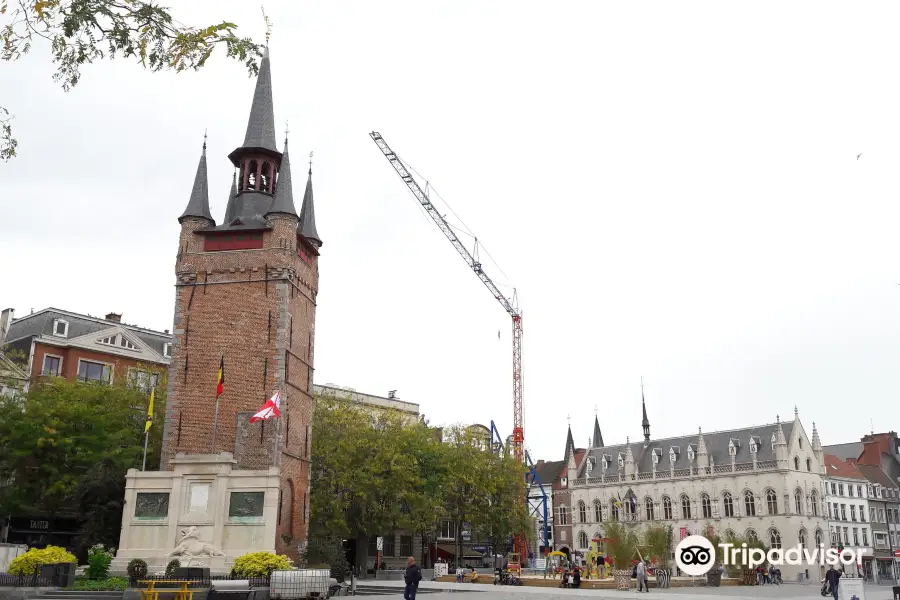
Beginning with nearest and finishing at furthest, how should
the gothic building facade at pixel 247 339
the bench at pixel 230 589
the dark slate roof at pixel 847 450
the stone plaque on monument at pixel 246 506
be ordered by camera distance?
the bench at pixel 230 589, the stone plaque on monument at pixel 246 506, the gothic building facade at pixel 247 339, the dark slate roof at pixel 847 450

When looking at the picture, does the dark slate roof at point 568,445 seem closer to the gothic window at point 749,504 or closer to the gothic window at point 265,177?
the gothic window at point 749,504

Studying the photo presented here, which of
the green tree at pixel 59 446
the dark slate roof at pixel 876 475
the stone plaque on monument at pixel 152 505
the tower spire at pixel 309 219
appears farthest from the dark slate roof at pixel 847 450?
the stone plaque on monument at pixel 152 505

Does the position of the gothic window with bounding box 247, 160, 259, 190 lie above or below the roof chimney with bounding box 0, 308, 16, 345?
above

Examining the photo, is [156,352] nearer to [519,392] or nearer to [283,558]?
[283,558]

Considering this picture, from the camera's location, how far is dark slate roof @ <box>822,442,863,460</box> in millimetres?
104581

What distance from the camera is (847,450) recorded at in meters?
107

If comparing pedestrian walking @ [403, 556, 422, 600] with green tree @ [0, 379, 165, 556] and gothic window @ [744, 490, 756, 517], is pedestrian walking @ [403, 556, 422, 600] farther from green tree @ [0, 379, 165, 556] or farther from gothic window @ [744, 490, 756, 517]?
gothic window @ [744, 490, 756, 517]

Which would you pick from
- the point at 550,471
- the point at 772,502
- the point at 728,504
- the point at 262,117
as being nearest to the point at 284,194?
the point at 262,117

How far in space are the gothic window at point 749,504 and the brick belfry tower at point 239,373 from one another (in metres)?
57.1

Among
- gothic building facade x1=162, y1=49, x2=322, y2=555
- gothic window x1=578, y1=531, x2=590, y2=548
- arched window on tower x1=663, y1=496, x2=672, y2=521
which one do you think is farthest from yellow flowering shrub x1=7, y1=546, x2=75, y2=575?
gothic window x1=578, y1=531, x2=590, y2=548

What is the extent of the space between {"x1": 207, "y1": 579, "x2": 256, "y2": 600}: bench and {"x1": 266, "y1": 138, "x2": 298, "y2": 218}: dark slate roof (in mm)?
19913

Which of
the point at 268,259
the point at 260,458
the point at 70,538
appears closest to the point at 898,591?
the point at 260,458

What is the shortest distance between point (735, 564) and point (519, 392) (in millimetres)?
50606

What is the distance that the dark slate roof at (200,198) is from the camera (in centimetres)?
3928
